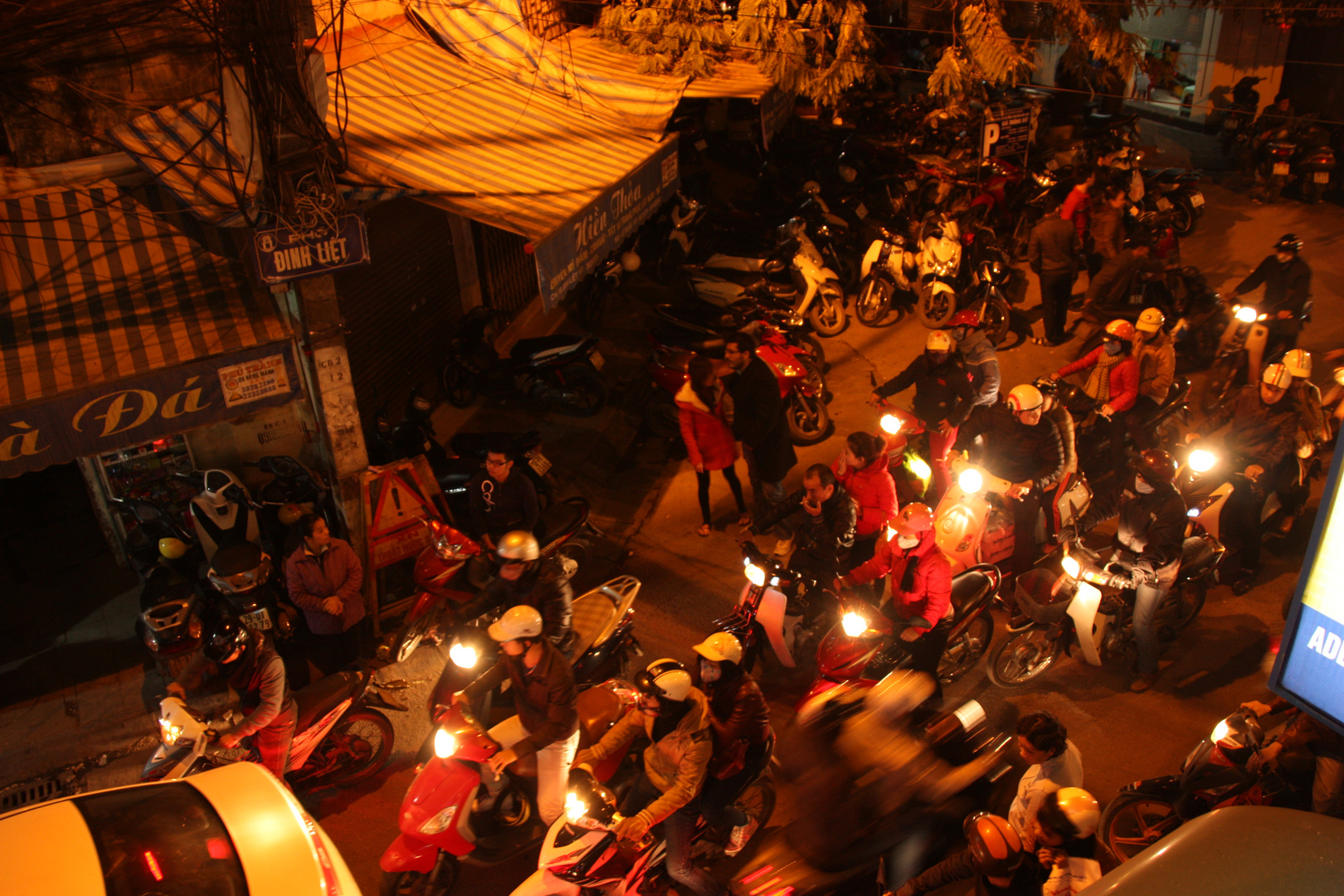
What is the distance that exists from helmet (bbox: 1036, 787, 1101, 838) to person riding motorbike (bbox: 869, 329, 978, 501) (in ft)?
12.6

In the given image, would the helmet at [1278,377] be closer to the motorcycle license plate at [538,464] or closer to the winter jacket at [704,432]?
the winter jacket at [704,432]

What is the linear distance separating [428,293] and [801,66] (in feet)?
17.9

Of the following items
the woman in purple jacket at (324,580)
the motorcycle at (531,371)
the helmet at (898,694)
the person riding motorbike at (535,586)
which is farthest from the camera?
the motorcycle at (531,371)

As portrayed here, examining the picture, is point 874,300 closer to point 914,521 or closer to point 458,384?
point 458,384

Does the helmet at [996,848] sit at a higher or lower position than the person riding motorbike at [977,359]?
lower

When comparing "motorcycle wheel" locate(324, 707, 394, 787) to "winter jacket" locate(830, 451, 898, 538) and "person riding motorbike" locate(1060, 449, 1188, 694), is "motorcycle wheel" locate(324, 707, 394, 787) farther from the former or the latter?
"person riding motorbike" locate(1060, 449, 1188, 694)

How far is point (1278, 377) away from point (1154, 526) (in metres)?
2.05

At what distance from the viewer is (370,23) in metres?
8.12

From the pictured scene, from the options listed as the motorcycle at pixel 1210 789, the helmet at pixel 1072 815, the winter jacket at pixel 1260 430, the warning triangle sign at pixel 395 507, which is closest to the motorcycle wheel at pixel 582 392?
the warning triangle sign at pixel 395 507

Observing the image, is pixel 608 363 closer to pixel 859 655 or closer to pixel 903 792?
pixel 859 655

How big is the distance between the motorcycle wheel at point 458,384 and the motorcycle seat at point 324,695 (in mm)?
4968

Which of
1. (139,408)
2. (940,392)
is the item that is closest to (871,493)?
(940,392)

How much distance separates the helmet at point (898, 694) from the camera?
4.36 meters

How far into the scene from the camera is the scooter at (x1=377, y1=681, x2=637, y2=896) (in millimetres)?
4348
